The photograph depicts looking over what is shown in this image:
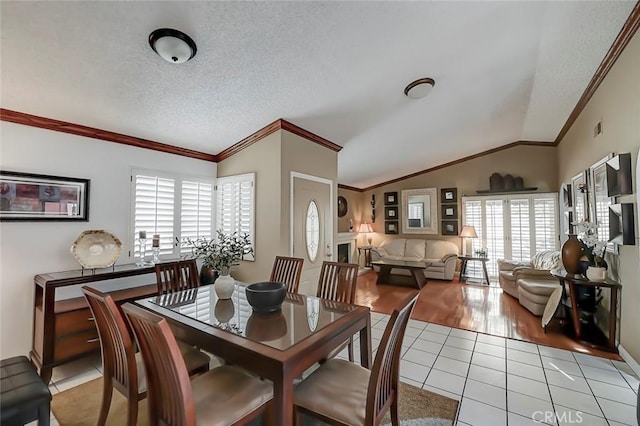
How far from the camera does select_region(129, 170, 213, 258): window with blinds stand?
3.30 meters

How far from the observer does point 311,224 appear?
3936 millimetres

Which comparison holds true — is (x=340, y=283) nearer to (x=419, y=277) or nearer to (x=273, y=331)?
(x=273, y=331)

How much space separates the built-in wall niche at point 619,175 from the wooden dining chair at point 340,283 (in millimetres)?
2554

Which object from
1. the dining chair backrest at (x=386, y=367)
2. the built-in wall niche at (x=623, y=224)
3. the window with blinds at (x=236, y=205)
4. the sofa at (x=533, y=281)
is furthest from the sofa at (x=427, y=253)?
the dining chair backrest at (x=386, y=367)

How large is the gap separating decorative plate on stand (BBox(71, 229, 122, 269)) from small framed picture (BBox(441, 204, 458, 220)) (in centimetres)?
664

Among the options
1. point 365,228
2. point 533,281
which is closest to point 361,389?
point 533,281

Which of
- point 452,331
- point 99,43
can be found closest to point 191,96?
point 99,43

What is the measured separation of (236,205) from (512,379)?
350cm

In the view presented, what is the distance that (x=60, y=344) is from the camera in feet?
7.76

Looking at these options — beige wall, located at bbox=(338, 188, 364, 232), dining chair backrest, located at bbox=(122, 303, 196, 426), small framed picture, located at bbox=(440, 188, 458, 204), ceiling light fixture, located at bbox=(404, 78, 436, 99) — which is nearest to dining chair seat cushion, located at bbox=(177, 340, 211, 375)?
dining chair backrest, located at bbox=(122, 303, 196, 426)

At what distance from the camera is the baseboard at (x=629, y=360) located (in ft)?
7.95

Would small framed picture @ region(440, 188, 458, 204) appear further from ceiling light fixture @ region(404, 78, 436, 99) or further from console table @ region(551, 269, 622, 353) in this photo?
ceiling light fixture @ region(404, 78, 436, 99)

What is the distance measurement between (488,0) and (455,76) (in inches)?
39.5

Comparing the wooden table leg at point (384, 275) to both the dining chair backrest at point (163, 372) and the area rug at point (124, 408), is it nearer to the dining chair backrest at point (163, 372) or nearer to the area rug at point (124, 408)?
the area rug at point (124, 408)
